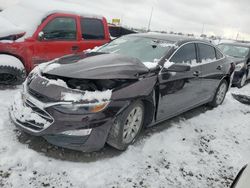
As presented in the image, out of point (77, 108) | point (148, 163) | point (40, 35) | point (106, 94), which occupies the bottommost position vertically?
point (148, 163)

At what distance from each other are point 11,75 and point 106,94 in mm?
3218

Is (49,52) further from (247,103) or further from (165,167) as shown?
(247,103)

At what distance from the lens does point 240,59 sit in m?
10.3

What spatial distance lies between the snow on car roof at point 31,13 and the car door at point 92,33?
144 millimetres

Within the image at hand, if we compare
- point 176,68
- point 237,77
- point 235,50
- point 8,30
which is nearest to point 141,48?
point 176,68

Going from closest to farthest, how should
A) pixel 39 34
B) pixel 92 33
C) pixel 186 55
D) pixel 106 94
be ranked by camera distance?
1. pixel 106 94
2. pixel 186 55
3. pixel 39 34
4. pixel 92 33

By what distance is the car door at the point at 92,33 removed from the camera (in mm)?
6824

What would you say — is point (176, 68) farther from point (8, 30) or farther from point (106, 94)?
point (8, 30)

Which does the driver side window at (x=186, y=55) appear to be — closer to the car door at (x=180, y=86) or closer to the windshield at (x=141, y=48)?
the car door at (x=180, y=86)

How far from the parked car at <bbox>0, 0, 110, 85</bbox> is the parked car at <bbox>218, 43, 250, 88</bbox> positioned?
5.40 meters

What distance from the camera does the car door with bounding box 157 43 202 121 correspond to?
4465 mm

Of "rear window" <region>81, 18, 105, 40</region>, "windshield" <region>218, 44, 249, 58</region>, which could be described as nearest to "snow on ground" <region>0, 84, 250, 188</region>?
"rear window" <region>81, 18, 105, 40</region>

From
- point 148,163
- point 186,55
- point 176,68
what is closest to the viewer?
point 148,163

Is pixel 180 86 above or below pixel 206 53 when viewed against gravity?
below
